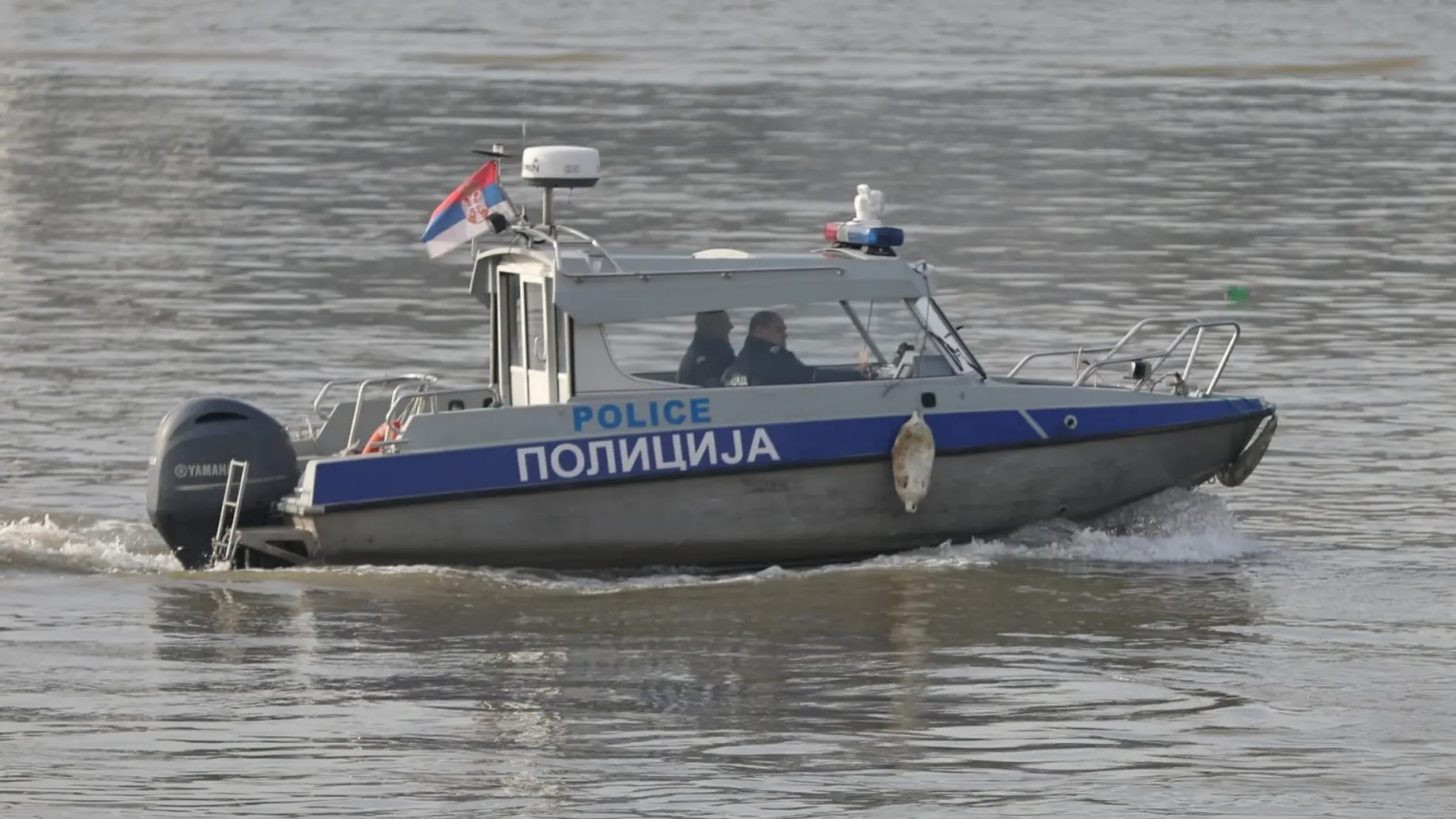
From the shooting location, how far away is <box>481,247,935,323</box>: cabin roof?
14383 mm

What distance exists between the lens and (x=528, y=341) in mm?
14844

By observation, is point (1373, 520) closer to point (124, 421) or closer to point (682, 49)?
point (124, 421)

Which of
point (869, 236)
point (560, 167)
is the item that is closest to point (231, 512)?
point (560, 167)

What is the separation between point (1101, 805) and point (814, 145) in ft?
94.6

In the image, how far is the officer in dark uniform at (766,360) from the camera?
14.6 meters

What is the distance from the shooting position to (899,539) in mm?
14969

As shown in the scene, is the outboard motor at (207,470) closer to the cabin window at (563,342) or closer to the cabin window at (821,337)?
the cabin window at (563,342)

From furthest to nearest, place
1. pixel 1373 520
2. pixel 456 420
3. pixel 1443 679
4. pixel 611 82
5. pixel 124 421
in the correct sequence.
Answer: pixel 611 82
pixel 124 421
pixel 1373 520
pixel 456 420
pixel 1443 679

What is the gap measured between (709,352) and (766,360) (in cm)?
→ 33

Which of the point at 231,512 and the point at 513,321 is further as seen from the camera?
the point at 513,321

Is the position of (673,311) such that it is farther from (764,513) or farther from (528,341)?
(764,513)

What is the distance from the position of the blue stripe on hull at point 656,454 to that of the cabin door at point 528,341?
1.70 feet

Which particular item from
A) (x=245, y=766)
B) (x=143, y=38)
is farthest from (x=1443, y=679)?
(x=143, y=38)

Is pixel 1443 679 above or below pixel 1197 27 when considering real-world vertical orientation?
below
